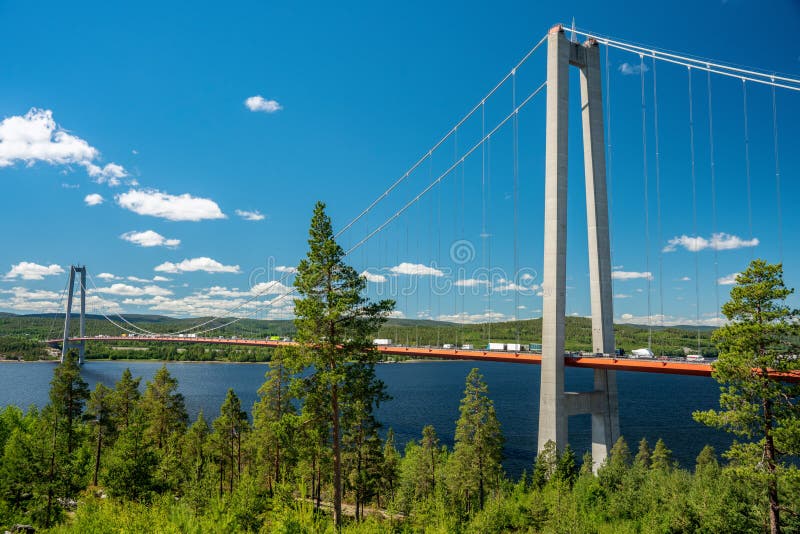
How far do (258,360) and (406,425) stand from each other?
12495cm

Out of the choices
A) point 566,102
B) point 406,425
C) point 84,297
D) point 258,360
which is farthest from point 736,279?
point 84,297

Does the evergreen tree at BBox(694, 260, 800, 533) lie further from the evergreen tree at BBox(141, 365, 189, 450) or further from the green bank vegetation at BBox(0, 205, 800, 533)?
the evergreen tree at BBox(141, 365, 189, 450)

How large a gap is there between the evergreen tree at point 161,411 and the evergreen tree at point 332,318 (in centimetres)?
2220

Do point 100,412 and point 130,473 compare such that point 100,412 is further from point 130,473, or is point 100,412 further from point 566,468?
point 566,468

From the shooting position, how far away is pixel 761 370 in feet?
56.0

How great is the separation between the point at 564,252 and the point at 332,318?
21.3 meters

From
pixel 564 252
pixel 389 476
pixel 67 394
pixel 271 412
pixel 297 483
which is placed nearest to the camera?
pixel 297 483

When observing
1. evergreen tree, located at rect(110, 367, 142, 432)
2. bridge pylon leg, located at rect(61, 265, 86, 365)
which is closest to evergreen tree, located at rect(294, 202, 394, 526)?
evergreen tree, located at rect(110, 367, 142, 432)

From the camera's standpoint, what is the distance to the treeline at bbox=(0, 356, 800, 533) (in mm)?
17938

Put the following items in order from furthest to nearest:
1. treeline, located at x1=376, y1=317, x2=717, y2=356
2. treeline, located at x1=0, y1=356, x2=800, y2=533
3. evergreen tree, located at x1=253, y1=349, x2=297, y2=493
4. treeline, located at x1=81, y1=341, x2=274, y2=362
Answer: treeline, located at x1=81, y1=341, x2=274, y2=362 → treeline, located at x1=376, y1=317, x2=717, y2=356 → evergreen tree, located at x1=253, y1=349, x2=297, y2=493 → treeline, located at x1=0, y1=356, x2=800, y2=533

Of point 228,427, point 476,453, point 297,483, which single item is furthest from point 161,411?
point 476,453

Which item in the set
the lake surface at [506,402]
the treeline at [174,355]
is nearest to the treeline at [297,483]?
the lake surface at [506,402]

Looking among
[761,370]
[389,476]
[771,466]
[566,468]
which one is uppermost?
[761,370]

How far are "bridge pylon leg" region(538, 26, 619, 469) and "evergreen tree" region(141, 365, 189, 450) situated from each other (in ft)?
88.9
